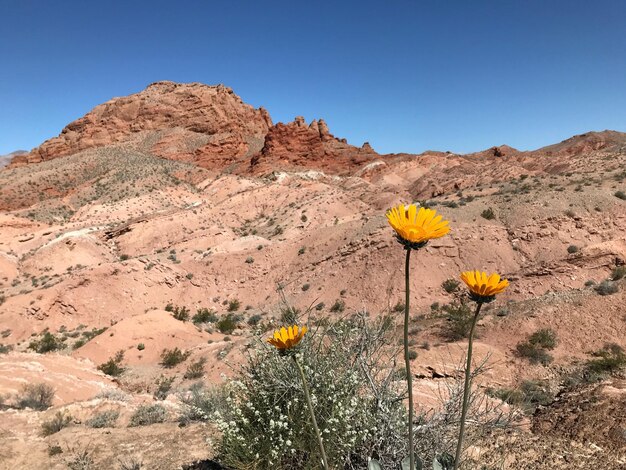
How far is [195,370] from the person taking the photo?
34.8 feet

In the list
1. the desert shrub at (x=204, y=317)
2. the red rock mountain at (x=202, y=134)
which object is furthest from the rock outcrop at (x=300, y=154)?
the desert shrub at (x=204, y=317)

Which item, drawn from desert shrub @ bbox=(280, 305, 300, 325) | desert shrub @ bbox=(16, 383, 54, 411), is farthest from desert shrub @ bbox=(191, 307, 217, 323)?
desert shrub @ bbox=(280, 305, 300, 325)

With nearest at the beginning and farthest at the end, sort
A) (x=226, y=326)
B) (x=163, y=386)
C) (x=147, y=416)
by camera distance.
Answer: (x=147, y=416) < (x=163, y=386) < (x=226, y=326)

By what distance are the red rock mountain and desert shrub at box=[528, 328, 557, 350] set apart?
38922 mm

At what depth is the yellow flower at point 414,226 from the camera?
1.67 m

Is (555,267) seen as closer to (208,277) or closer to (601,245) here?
(601,245)

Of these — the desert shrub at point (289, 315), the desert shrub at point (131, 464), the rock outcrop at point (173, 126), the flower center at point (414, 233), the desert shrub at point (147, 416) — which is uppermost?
the rock outcrop at point (173, 126)

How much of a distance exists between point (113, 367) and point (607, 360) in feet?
40.4

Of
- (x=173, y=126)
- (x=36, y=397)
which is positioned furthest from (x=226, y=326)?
(x=173, y=126)

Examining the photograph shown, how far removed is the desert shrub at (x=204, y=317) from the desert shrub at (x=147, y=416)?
10.4 metres

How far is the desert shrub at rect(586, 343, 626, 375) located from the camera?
25.6 feet

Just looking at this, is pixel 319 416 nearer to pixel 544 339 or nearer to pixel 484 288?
pixel 484 288

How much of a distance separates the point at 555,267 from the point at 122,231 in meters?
25.6

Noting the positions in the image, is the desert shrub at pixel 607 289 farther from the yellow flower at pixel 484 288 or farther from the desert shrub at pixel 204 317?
the desert shrub at pixel 204 317
